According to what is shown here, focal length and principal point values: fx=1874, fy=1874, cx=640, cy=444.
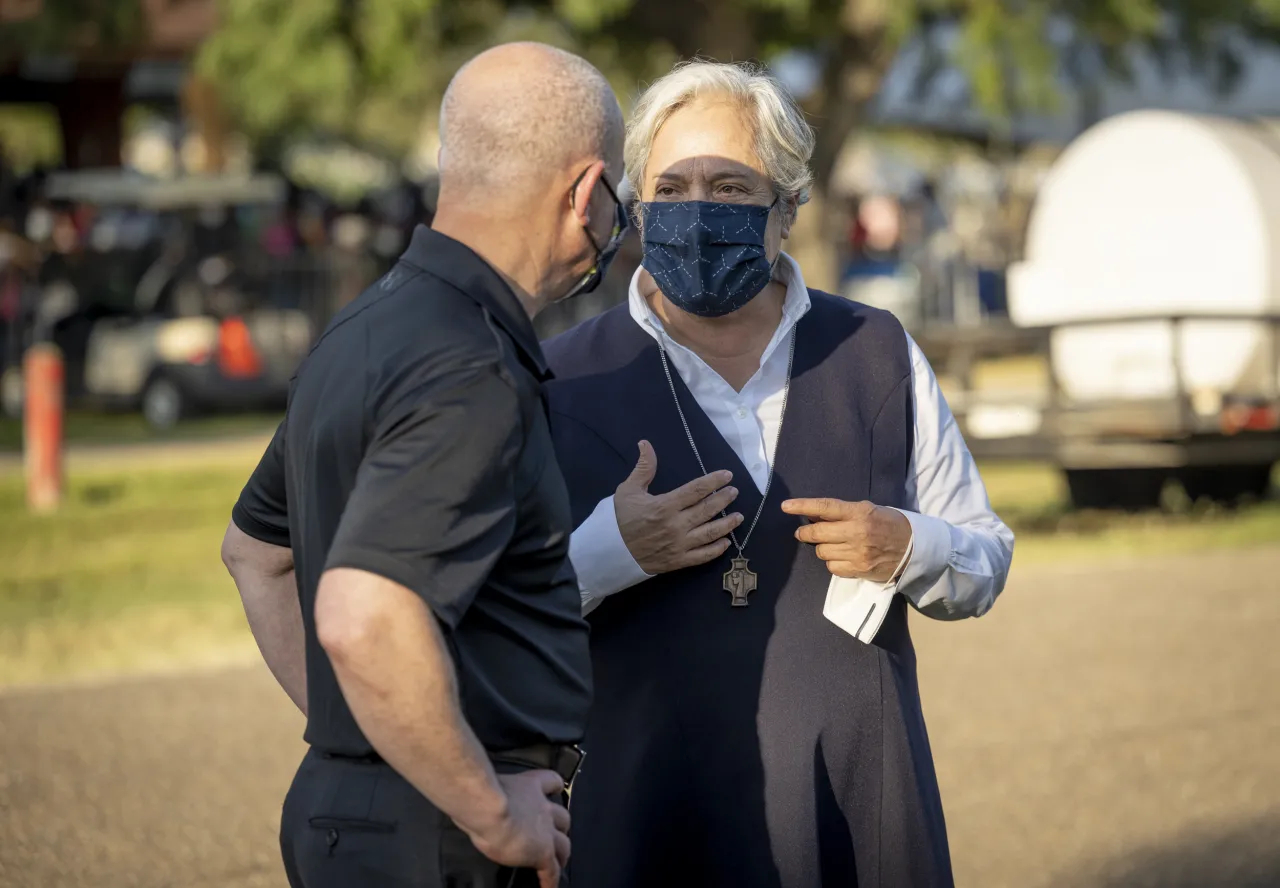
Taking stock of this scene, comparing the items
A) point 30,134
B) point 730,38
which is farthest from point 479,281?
point 30,134

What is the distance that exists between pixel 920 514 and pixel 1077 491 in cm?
1082

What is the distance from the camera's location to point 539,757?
256 centimetres

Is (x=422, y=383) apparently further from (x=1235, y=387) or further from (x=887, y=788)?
(x=1235, y=387)

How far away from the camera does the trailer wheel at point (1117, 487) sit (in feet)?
44.8

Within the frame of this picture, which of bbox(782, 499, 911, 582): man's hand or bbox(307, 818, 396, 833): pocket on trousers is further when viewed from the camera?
bbox(782, 499, 911, 582): man's hand

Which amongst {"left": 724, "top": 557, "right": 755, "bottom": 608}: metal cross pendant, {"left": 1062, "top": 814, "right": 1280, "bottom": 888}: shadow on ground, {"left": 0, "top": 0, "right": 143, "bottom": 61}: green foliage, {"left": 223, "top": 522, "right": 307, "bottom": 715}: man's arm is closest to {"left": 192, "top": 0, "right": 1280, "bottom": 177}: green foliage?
{"left": 0, "top": 0, "right": 143, "bottom": 61}: green foliage

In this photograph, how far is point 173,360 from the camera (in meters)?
21.2

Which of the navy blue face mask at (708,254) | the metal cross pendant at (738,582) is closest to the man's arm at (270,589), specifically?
the metal cross pendant at (738,582)

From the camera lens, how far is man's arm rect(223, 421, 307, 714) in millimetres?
2906

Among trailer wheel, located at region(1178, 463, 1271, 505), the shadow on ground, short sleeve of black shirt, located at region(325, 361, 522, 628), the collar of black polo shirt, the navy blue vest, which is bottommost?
trailer wheel, located at region(1178, 463, 1271, 505)

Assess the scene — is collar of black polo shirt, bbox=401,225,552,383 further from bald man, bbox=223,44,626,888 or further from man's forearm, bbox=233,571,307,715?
man's forearm, bbox=233,571,307,715

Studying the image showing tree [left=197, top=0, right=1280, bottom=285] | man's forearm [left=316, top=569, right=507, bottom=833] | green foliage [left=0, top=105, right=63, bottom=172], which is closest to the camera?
man's forearm [left=316, top=569, right=507, bottom=833]

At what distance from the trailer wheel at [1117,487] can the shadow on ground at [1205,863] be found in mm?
7719

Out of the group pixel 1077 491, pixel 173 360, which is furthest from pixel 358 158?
pixel 1077 491
